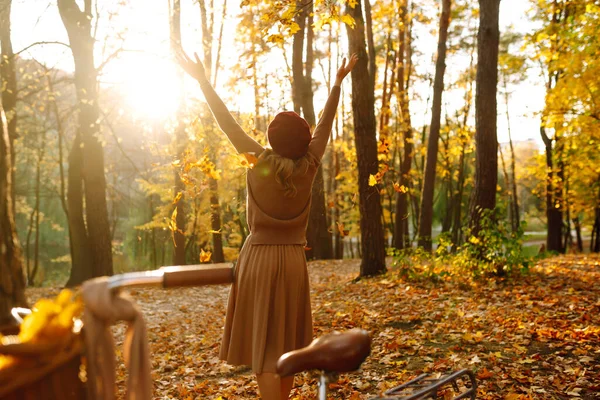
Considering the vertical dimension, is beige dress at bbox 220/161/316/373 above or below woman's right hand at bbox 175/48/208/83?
below

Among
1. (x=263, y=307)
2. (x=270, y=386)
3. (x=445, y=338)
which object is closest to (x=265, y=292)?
(x=263, y=307)

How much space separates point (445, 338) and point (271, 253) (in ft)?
12.7

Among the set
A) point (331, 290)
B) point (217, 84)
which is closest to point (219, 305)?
point (331, 290)

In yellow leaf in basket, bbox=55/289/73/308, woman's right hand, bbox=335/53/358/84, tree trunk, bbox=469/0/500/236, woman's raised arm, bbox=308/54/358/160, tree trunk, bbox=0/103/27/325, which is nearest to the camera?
yellow leaf in basket, bbox=55/289/73/308

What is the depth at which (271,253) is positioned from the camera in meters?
3.40

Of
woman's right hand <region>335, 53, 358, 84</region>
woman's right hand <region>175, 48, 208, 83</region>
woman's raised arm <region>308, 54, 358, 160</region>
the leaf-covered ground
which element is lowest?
the leaf-covered ground

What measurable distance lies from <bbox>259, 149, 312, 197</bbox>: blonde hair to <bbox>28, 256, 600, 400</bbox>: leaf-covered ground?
2.55 meters

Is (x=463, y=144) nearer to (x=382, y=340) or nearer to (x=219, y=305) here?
(x=219, y=305)

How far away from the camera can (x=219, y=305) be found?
12023 mm

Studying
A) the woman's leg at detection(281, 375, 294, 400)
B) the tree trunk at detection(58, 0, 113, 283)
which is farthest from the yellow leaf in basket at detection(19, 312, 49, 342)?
the tree trunk at detection(58, 0, 113, 283)

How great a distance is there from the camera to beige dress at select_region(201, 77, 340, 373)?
3.33 meters

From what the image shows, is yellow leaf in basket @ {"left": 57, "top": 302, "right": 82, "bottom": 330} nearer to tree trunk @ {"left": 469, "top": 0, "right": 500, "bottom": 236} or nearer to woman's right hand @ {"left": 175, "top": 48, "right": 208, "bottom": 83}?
woman's right hand @ {"left": 175, "top": 48, "right": 208, "bottom": 83}

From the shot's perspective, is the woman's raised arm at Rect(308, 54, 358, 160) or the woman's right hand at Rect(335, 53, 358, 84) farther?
the woman's right hand at Rect(335, 53, 358, 84)

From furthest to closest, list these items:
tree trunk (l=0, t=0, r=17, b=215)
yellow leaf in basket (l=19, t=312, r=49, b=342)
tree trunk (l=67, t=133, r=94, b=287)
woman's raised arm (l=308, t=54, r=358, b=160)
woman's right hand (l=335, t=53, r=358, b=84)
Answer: tree trunk (l=67, t=133, r=94, b=287), tree trunk (l=0, t=0, r=17, b=215), woman's right hand (l=335, t=53, r=358, b=84), woman's raised arm (l=308, t=54, r=358, b=160), yellow leaf in basket (l=19, t=312, r=49, b=342)
